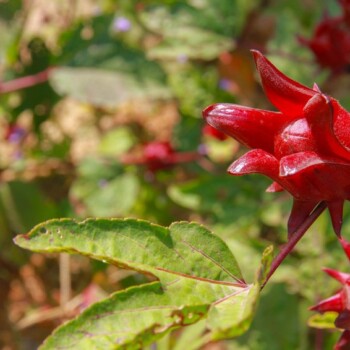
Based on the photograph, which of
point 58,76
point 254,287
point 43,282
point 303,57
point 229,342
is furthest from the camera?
point 43,282

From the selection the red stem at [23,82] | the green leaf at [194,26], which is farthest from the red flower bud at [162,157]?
the red stem at [23,82]

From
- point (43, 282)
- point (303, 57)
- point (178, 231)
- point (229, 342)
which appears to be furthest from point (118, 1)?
point (178, 231)

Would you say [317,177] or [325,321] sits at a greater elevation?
[317,177]

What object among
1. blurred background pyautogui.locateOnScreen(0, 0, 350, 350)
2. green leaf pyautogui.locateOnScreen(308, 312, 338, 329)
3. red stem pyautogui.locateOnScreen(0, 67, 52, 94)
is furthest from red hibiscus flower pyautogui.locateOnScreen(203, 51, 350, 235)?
red stem pyautogui.locateOnScreen(0, 67, 52, 94)

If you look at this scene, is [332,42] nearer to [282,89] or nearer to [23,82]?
[282,89]

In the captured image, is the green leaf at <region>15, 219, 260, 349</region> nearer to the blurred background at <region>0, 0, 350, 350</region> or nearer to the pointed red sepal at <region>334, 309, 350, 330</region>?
the pointed red sepal at <region>334, 309, 350, 330</region>

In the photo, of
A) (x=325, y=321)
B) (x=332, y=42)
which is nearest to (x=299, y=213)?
(x=325, y=321)

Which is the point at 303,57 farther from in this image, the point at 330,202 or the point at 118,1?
the point at 330,202
